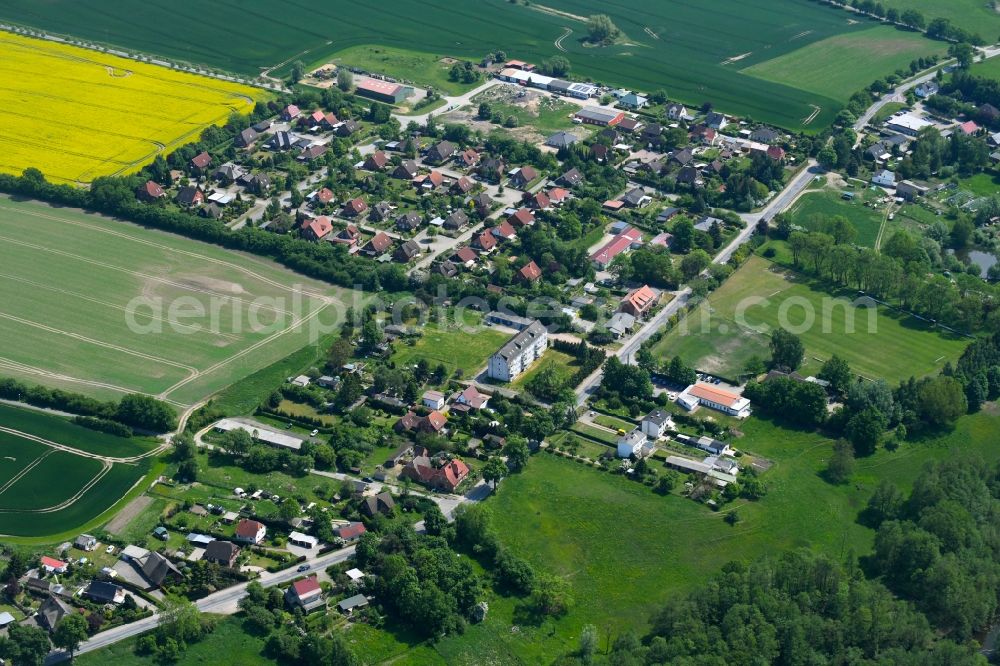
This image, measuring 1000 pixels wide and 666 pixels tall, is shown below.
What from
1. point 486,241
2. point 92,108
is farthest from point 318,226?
point 92,108

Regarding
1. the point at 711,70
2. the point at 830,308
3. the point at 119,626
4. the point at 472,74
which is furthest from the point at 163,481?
the point at 711,70

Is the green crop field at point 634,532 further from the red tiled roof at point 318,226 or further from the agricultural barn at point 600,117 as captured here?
the agricultural barn at point 600,117

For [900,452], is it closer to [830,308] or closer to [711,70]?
[830,308]

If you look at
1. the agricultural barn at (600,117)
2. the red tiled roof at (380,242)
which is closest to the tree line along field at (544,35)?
the agricultural barn at (600,117)

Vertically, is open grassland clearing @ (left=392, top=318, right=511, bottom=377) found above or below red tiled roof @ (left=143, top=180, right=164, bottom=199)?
below

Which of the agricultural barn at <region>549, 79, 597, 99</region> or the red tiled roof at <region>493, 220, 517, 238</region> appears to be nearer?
the red tiled roof at <region>493, 220, 517, 238</region>

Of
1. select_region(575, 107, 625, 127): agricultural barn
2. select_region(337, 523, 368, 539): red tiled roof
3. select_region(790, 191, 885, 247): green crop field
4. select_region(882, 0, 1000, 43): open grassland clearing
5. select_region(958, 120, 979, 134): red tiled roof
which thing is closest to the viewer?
select_region(337, 523, 368, 539): red tiled roof

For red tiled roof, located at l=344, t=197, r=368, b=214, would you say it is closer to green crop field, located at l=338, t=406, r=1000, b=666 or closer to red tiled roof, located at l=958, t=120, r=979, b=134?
green crop field, located at l=338, t=406, r=1000, b=666

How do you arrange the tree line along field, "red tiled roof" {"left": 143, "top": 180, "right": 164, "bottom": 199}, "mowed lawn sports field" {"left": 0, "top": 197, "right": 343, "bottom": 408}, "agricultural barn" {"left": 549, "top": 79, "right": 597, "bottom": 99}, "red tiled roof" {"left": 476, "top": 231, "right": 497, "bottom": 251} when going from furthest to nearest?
the tree line along field → "agricultural barn" {"left": 549, "top": 79, "right": 597, "bottom": 99} → "red tiled roof" {"left": 143, "top": 180, "right": 164, "bottom": 199} → "red tiled roof" {"left": 476, "top": 231, "right": 497, "bottom": 251} → "mowed lawn sports field" {"left": 0, "top": 197, "right": 343, "bottom": 408}

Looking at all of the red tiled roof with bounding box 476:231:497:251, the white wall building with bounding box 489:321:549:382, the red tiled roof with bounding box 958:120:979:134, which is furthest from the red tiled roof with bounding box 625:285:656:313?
the red tiled roof with bounding box 958:120:979:134
